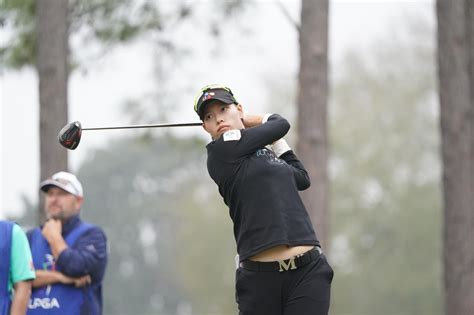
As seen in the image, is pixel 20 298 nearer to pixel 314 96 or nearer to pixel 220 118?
pixel 220 118

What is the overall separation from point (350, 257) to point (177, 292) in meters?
14.2

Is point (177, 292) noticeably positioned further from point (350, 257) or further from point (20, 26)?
point (20, 26)

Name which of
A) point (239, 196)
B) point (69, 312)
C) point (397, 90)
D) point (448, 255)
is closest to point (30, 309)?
point (69, 312)

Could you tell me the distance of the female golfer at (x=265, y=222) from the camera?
5797mm

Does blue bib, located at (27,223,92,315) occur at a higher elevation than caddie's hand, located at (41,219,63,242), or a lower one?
lower

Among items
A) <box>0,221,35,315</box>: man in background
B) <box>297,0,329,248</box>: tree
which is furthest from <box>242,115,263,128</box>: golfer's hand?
<box>297,0,329,248</box>: tree

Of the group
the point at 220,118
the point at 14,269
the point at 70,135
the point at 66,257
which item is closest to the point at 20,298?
the point at 14,269

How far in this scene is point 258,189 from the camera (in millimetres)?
5832

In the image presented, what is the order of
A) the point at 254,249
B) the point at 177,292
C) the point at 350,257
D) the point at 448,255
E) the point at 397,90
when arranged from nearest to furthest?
the point at 254,249 → the point at 448,255 → the point at 397,90 → the point at 350,257 → the point at 177,292

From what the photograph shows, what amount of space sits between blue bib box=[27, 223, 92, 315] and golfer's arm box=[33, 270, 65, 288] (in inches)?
1.6

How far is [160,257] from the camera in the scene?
53.3m

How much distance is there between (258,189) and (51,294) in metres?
2.66

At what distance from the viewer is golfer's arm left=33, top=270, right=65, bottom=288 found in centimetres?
784

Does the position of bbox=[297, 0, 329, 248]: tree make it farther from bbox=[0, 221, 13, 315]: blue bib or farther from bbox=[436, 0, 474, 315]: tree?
bbox=[0, 221, 13, 315]: blue bib
